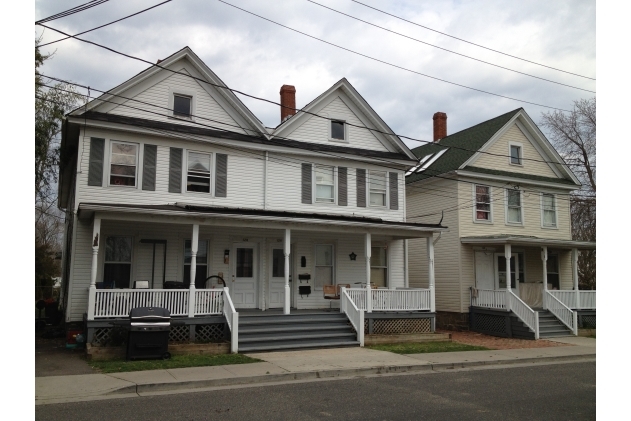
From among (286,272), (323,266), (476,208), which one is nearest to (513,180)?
(476,208)

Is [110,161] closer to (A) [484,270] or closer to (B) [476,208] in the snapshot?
(B) [476,208]

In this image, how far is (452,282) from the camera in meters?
21.7

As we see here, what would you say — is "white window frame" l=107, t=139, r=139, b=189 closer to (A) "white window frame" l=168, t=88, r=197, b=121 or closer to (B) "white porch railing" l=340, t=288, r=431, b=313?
(A) "white window frame" l=168, t=88, r=197, b=121

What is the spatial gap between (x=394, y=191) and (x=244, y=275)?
256 inches

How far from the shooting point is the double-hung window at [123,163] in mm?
15633

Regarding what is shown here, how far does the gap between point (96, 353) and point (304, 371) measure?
4.97m

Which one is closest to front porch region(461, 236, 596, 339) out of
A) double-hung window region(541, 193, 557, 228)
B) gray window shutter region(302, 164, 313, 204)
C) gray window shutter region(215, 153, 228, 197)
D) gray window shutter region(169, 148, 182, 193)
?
double-hung window region(541, 193, 557, 228)

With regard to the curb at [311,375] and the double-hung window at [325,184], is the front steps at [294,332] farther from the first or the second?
the double-hung window at [325,184]

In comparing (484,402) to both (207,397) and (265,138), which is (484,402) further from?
(265,138)

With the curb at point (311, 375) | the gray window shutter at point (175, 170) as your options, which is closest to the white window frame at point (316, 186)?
the gray window shutter at point (175, 170)

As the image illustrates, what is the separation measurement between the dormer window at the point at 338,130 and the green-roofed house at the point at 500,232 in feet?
10.5

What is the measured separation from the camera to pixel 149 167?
16.1 metres

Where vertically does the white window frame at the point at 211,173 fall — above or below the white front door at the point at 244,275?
above

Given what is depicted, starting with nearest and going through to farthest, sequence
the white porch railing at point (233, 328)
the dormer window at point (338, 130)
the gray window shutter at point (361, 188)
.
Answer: the white porch railing at point (233, 328) → the gray window shutter at point (361, 188) → the dormer window at point (338, 130)
